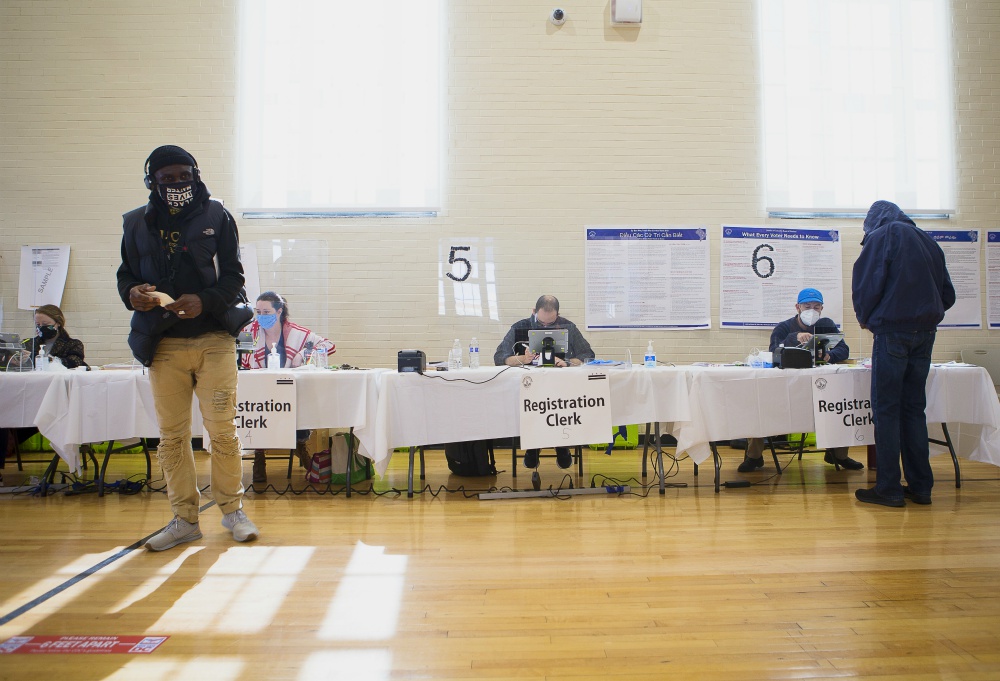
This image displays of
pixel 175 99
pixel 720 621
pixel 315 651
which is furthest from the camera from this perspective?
pixel 175 99

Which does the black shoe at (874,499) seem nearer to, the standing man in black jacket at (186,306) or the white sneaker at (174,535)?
the standing man in black jacket at (186,306)

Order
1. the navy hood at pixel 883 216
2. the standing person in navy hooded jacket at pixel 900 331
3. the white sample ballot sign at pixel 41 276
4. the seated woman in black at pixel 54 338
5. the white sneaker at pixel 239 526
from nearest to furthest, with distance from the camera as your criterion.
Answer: the white sneaker at pixel 239 526 → the standing person in navy hooded jacket at pixel 900 331 → the navy hood at pixel 883 216 → the seated woman in black at pixel 54 338 → the white sample ballot sign at pixel 41 276

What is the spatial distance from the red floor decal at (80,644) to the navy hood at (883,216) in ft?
11.9

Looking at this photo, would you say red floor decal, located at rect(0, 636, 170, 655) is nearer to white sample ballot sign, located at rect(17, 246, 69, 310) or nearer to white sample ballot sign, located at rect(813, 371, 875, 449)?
white sample ballot sign, located at rect(813, 371, 875, 449)

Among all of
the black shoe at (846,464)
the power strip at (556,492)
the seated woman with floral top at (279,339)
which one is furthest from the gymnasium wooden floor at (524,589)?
the seated woman with floral top at (279,339)

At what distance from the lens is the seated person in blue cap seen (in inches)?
168

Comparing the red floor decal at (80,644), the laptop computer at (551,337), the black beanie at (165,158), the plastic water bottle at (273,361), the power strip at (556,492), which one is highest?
the black beanie at (165,158)

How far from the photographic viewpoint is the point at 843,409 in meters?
3.79

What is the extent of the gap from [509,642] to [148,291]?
1.88 meters

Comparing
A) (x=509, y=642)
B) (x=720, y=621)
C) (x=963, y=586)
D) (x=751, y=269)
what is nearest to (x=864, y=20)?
(x=751, y=269)

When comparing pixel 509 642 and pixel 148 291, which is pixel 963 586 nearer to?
pixel 509 642

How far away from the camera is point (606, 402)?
363cm

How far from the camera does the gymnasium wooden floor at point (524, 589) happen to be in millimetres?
1713

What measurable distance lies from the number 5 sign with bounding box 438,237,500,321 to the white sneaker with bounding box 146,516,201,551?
10.7 ft
